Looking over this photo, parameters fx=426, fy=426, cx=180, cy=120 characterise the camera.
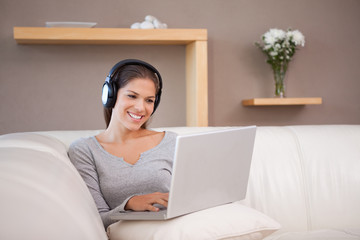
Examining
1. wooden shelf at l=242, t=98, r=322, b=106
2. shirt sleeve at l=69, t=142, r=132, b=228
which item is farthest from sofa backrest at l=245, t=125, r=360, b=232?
wooden shelf at l=242, t=98, r=322, b=106

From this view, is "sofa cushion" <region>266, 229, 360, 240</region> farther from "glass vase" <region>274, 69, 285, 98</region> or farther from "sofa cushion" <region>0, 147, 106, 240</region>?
"glass vase" <region>274, 69, 285, 98</region>

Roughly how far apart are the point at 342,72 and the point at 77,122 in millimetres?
2263

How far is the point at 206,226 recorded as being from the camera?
1111 millimetres

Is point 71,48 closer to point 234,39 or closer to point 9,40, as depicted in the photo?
point 9,40

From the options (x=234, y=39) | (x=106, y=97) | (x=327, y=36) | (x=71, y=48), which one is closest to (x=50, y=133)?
(x=106, y=97)

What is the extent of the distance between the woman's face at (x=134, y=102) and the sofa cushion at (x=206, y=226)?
0.55 m

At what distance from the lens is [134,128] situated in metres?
1.69

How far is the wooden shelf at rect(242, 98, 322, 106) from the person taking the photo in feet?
10.7

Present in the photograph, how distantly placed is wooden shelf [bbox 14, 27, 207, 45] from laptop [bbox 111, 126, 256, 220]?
6.10 ft

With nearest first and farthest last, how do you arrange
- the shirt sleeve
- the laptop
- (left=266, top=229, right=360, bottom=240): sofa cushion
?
the laptop < the shirt sleeve < (left=266, top=229, right=360, bottom=240): sofa cushion

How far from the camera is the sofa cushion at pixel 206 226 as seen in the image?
3.57 ft

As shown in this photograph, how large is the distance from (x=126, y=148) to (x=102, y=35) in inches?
56.6

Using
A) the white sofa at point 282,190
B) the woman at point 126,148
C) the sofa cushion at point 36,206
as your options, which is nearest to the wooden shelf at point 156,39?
the white sofa at point 282,190

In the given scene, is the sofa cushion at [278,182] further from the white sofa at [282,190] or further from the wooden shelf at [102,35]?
the wooden shelf at [102,35]
